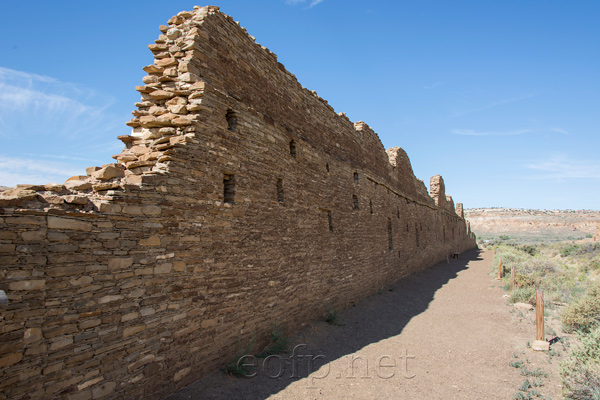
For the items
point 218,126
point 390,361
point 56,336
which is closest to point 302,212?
point 218,126

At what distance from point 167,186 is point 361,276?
7.67m

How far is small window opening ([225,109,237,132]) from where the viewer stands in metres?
5.90

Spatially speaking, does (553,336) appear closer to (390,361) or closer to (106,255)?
(390,361)

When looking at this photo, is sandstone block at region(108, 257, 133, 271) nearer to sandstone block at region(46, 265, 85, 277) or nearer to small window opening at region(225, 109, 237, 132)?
sandstone block at region(46, 265, 85, 277)

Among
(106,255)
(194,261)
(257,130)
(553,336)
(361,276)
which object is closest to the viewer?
(106,255)

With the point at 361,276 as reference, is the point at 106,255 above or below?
above

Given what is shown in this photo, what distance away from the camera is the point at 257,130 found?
6473mm

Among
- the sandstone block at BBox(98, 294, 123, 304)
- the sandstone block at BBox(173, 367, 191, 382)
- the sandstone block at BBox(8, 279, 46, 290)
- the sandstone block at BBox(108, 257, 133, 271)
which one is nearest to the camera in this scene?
the sandstone block at BBox(8, 279, 46, 290)

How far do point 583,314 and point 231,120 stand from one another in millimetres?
8958

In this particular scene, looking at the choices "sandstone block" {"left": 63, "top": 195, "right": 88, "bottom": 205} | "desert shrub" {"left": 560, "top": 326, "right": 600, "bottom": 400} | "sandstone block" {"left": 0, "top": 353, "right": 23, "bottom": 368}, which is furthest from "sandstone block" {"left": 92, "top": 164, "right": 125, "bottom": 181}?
"desert shrub" {"left": 560, "top": 326, "right": 600, "bottom": 400}

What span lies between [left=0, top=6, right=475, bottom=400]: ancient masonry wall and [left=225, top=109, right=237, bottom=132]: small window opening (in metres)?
0.02

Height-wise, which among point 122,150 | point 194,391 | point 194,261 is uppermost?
point 122,150

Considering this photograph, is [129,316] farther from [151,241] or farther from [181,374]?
[181,374]

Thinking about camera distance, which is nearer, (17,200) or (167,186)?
(17,200)
